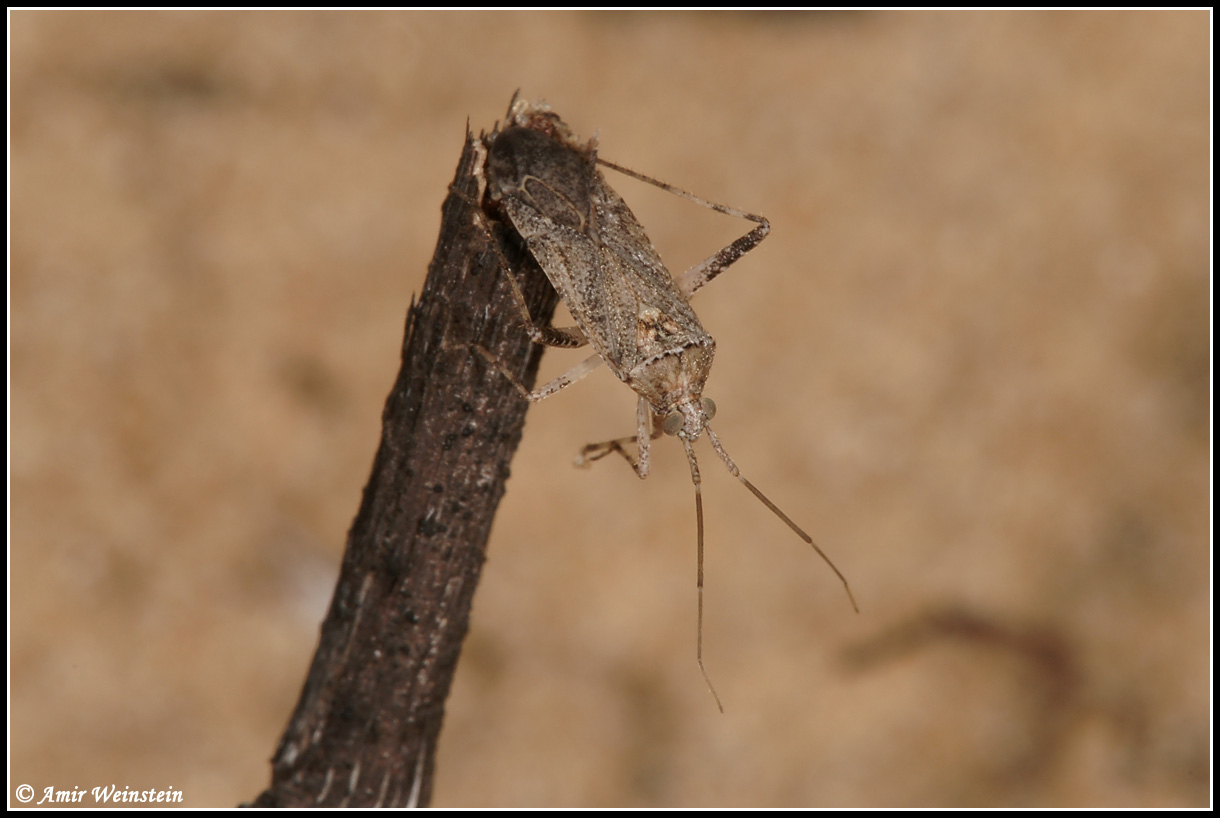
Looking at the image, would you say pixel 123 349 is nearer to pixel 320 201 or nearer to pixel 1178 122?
pixel 320 201

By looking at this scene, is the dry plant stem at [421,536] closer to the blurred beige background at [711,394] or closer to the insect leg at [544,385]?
the insect leg at [544,385]

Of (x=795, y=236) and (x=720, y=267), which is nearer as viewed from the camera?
(x=720, y=267)

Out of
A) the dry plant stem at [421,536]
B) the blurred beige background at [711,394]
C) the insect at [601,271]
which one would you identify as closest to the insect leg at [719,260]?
the insect at [601,271]

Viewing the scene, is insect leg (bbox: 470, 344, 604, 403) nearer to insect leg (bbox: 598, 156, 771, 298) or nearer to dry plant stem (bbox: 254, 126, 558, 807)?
dry plant stem (bbox: 254, 126, 558, 807)

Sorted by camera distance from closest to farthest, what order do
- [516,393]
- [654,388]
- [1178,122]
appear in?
[516,393], [654,388], [1178,122]

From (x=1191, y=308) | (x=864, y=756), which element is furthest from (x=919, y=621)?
(x=1191, y=308)

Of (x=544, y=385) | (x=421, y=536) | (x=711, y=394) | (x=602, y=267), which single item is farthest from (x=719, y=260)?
(x=421, y=536)
